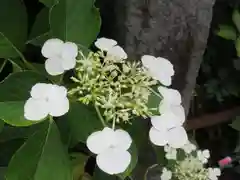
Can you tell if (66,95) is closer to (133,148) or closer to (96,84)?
(96,84)

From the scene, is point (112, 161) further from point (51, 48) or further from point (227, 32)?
point (227, 32)

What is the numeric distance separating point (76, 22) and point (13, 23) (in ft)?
0.52

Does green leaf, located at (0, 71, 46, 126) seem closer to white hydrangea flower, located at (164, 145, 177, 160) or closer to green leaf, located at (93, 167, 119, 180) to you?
green leaf, located at (93, 167, 119, 180)

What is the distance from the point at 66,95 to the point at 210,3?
0.42 metres

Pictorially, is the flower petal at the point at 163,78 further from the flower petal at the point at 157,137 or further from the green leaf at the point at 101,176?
the green leaf at the point at 101,176

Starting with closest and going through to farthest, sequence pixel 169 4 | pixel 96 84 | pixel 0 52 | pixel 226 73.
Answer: pixel 96 84
pixel 0 52
pixel 169 4
pixel 226 73

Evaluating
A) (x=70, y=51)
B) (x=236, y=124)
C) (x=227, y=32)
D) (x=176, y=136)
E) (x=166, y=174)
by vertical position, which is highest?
(x=70, y=51)

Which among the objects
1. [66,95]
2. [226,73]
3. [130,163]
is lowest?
[226,73]

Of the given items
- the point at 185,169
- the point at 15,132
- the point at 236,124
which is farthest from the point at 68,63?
the point at 236,124

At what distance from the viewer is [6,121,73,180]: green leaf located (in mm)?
917

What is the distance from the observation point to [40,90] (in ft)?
2.89

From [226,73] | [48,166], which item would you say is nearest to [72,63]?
[48,166]

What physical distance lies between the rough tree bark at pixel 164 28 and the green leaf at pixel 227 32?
27 centimetres

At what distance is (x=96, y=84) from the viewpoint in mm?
876
